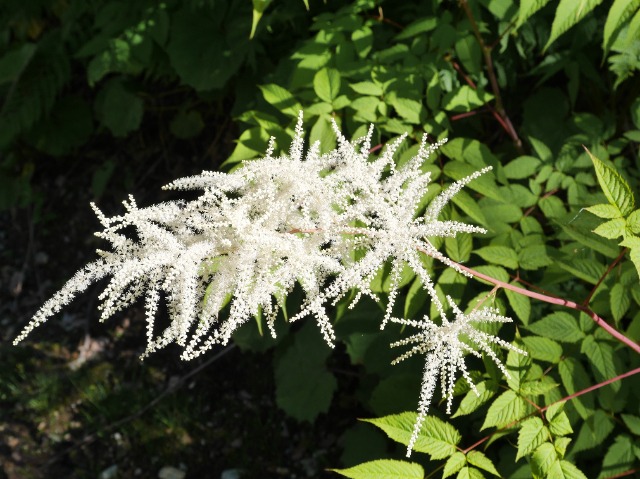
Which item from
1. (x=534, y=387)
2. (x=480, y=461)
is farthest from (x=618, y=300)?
(x=480, y=461)

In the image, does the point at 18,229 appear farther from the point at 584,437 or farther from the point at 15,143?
the point at 584,437

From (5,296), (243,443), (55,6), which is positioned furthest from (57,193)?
(243,443)

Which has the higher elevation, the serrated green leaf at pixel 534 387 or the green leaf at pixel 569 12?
the green leaf at pixel 569 12

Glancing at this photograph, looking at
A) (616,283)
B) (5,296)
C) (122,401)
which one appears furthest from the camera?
(5,296)

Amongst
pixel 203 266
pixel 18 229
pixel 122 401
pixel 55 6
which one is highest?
pixel 55 6

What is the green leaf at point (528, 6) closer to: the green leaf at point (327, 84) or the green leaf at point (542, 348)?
the green leaf at point (327, 84)

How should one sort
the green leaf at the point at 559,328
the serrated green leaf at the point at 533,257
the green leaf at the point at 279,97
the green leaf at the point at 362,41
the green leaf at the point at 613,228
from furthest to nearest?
the green leaf at the point at 362,41 < the green leaf at the point at 279,97 < the serrated green leaf at the point at 533,257 < the green leaf at the point at 559,328 < the green leaf at the point at 613,228

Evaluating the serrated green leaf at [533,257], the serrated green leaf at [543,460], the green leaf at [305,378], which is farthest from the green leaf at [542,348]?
the green leaf at [305,378]

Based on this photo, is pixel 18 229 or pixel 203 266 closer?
pixel 203 266
